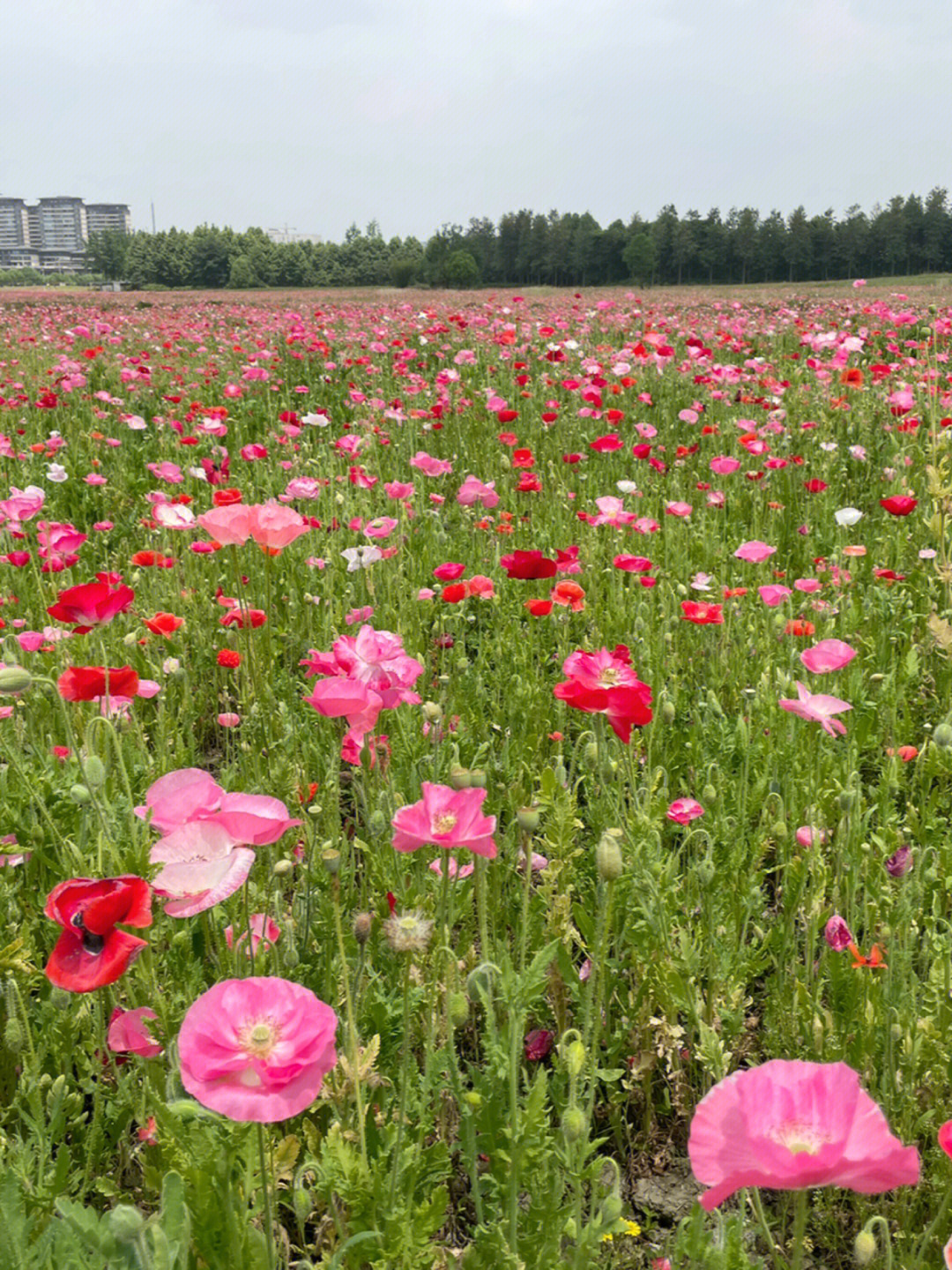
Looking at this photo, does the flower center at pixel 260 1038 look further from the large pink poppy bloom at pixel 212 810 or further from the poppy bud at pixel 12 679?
the poppy bud at pixel 12 679

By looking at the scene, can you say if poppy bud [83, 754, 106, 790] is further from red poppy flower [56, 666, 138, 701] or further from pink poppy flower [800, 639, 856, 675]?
pink poppy flower [800, 639, 856, 675]

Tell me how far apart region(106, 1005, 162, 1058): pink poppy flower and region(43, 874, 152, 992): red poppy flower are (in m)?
0.28

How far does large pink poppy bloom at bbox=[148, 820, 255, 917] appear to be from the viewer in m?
1.21

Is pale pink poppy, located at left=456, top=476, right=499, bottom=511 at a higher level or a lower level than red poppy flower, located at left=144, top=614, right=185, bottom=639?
higher

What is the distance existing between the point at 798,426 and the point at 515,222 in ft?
203

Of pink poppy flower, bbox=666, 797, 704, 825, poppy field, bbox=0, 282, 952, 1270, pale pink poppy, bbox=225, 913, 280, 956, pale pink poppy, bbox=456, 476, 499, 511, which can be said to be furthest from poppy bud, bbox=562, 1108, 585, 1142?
pale pink poppy, bbox=456, 476, 499, 511

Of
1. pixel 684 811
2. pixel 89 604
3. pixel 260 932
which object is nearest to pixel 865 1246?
pixel 260 932

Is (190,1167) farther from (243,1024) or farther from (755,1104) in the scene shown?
(755,1104)

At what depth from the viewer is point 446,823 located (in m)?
1.33

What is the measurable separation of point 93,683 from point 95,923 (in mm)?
742

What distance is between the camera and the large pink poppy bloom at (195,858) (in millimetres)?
1208

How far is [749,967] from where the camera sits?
5.62 ft

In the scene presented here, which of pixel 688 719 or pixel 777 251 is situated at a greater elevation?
pixel 777 251

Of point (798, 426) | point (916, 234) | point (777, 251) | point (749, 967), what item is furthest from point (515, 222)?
point (749, 967)
